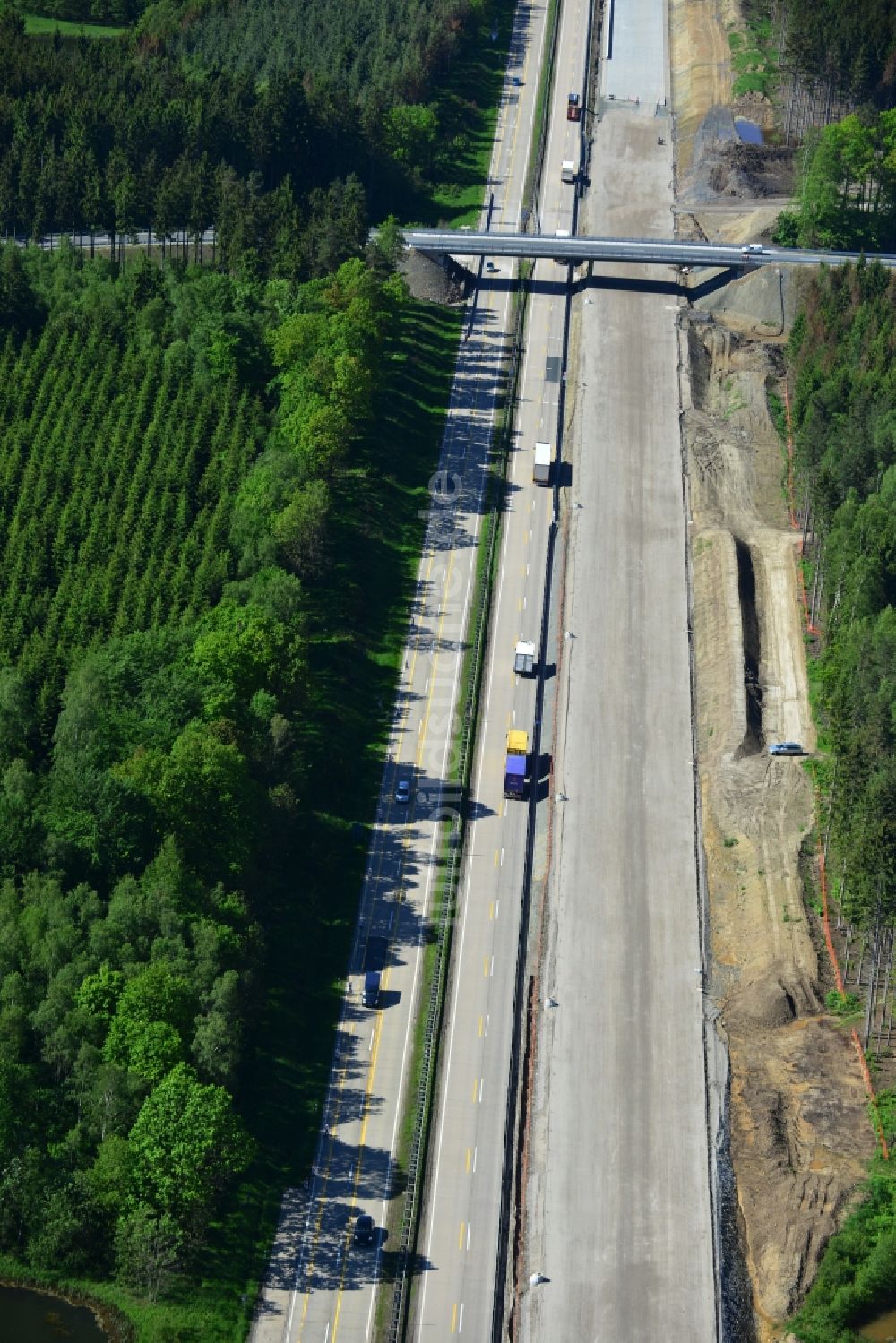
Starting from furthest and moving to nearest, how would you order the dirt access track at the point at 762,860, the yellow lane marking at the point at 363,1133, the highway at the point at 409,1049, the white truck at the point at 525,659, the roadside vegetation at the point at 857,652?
the white truck at the point at 525,659
the dirt access track at the point at 762,860
the highway at the point at 409,1049
the yellow lane marking at the point at 363,1133
the roadside vegetation at the point at 857,652

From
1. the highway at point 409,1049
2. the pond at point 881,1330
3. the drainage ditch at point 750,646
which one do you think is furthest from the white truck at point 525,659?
the pond at point 881,1330

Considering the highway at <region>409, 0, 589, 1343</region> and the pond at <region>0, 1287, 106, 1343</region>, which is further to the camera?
the highway at <region>409, 0, 589, 1343</region>

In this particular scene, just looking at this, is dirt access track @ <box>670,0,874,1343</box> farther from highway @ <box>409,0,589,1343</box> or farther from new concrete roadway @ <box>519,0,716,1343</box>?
highway @ <box>409,0,589,1343</box>

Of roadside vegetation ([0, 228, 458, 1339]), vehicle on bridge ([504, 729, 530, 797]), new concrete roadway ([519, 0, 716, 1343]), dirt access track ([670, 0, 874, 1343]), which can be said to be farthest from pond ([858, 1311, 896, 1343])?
vehicle on bridge ([504, 729, 530, 797])

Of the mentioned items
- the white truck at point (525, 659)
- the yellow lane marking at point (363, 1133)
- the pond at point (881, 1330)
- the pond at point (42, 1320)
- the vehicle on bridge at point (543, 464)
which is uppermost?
the vehicle on bridge at point (543, 464)

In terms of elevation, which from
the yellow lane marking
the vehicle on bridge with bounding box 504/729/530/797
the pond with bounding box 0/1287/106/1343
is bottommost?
the pond with bounding box 0/1287/106/1343

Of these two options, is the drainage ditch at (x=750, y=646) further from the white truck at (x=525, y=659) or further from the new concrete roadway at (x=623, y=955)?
the white truck at (x=525, y=659)
